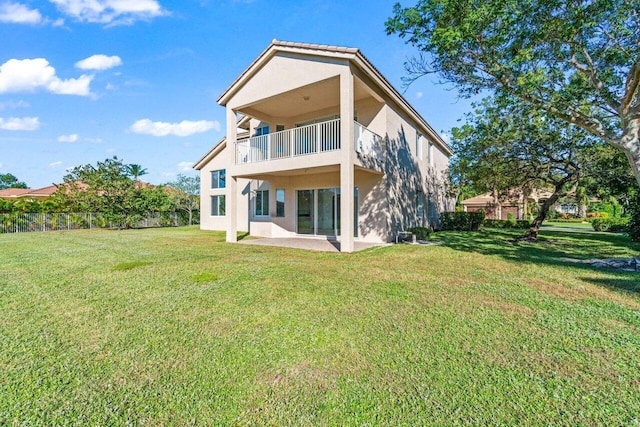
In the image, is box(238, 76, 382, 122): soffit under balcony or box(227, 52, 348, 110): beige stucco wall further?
box(238, 76, 382, 122): soffit under balcony

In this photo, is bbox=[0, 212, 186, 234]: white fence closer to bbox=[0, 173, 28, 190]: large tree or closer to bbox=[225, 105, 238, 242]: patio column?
bbox=[225, 105, 238, 242]: patio column

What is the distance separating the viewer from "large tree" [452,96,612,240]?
12516 mm

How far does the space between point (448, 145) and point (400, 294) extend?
20.4m

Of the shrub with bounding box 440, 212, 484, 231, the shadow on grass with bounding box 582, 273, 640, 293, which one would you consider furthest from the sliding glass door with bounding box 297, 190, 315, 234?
the shrub with bounding box 440, 212, 484, 231

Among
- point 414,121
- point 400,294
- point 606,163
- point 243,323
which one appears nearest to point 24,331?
point 243,323

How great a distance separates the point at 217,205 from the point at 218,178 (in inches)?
75.4

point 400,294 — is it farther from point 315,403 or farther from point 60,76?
point 60,76

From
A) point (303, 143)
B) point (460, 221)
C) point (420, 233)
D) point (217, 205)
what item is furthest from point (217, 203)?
point (460, 221)

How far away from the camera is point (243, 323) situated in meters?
4.23

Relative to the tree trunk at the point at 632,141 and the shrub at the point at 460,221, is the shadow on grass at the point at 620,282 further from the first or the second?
the shrub at the point at 460,221

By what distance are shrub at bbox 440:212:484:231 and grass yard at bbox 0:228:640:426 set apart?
13944 mm

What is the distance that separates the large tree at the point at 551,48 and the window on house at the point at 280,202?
9.26 m

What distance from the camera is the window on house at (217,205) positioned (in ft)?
65.5

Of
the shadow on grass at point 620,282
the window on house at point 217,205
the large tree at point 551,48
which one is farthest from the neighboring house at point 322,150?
the shadow on grass at point 620,282
